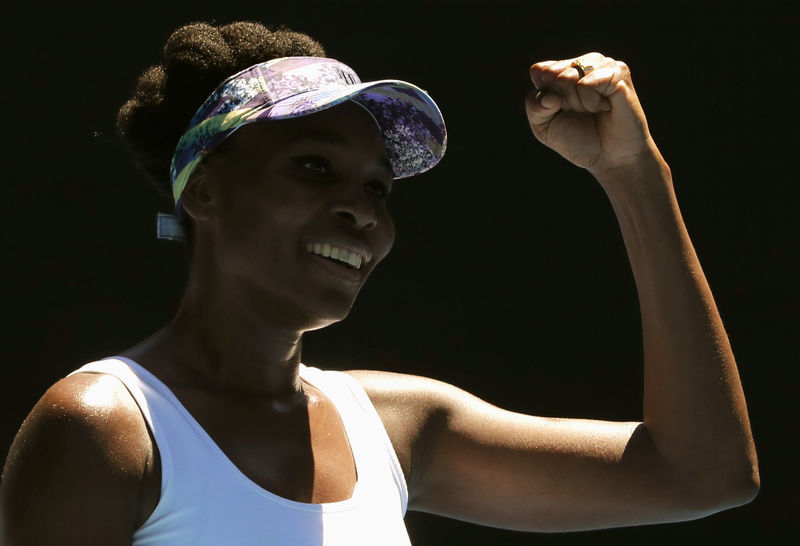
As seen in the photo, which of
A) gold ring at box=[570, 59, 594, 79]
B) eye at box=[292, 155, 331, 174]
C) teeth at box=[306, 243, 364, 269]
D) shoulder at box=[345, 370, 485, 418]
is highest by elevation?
gold ring at box=[570, 59, 594, 79]

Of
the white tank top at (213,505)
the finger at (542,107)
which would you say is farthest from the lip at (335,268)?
the finger at (542,107)

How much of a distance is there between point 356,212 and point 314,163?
0.30 feet

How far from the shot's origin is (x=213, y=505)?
1.48 metres

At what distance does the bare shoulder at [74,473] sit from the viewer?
136 centimetres

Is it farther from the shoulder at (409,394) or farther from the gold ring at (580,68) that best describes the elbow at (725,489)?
the gold ring at (580,68)

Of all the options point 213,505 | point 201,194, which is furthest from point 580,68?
point 213,505

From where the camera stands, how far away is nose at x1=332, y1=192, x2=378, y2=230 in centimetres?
165

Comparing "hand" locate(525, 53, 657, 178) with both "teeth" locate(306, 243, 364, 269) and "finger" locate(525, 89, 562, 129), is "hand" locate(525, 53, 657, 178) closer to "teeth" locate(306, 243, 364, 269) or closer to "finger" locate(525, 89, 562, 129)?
"finger" locate(525, 89, 562, 129)

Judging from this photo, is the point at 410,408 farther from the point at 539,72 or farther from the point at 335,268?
the point at 539,72

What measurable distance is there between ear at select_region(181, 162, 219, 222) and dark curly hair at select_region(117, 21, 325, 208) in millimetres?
98

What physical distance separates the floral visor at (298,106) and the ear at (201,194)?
0.01 metres

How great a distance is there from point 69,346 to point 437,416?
38.9 inches

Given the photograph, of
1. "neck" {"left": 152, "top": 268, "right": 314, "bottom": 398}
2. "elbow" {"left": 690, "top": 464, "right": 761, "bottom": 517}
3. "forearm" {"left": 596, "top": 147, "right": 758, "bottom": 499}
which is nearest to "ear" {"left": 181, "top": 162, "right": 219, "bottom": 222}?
"neck" {"left": 152, "top": 268, "right": 314, "bottom": 398}

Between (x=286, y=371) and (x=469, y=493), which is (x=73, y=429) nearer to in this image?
(x=286, y=371)
